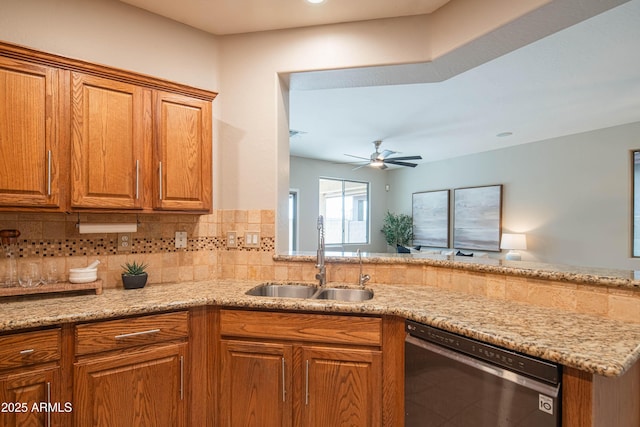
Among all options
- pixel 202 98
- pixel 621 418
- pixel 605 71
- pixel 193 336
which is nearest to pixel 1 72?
pixel 202 98

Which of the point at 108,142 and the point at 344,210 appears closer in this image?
the point at 108,142

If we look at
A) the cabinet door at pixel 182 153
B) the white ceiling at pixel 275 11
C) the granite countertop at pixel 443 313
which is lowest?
the granite countertop at pixel 443 313

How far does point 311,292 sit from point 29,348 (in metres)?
1.42

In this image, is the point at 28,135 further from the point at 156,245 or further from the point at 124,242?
the point at 156,245

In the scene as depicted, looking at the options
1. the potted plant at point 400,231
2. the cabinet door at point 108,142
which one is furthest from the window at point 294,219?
the cabinet door at point 108,142

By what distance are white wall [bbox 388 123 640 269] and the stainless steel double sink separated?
4420mm

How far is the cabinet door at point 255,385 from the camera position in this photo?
5.57ft

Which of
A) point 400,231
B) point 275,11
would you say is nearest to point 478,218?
point 400,231

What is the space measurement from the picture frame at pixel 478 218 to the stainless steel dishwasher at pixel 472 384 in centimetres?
503

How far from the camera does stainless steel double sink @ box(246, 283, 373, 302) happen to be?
2068 mm

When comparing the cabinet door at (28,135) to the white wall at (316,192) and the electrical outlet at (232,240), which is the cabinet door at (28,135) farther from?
the white wall at (316,192)

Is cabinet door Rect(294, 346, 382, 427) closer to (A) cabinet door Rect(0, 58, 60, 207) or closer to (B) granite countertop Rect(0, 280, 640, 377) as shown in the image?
(B) granite countertop Rect(0, 280, 640, 377)

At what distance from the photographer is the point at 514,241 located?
519 centimetres

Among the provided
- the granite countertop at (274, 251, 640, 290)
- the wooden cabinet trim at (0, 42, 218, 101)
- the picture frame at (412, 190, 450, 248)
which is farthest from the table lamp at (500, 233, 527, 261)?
the wooden cabinet trim at (0, 42, 218, 101)
